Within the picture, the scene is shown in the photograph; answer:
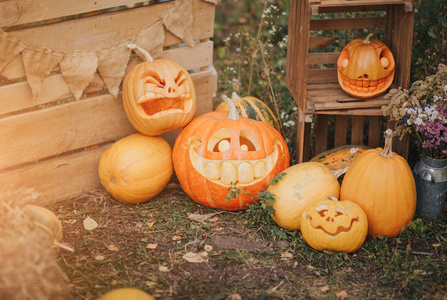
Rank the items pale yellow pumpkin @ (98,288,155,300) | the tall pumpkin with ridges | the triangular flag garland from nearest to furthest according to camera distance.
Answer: pale yellow pumpkin @ (98,288,155,300) < the triangular flag garland < the tall pumpkin with ridges

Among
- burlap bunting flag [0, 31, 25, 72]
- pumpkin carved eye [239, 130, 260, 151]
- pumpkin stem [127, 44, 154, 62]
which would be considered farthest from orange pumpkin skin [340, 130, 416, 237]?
burlap bunting flag [0, 31, 25, 72]

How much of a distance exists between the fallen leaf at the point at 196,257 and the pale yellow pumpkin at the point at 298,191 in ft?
1.98

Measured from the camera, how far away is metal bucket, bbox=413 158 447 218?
339 centimetres

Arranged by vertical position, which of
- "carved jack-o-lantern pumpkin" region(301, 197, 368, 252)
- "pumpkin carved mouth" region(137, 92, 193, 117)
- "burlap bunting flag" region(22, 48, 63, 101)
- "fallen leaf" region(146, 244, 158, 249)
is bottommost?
"fallen leaf" region(146, 244, 158, 249)

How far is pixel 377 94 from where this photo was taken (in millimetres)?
3650

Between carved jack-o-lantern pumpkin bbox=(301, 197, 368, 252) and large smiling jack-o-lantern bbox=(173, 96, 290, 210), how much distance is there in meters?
0.54

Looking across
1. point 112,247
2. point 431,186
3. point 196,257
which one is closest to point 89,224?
point 112,247

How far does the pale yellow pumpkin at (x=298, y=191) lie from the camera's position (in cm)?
327

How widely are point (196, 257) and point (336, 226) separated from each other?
0.91 meters

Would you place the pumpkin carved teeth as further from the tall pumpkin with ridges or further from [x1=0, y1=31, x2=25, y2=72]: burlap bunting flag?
[x1=0, y1=31, x2=25, y2=72]: burlap bunting flag

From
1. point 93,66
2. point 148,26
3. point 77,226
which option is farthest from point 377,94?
point 77,226

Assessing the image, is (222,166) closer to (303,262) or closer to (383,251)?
(303,262)

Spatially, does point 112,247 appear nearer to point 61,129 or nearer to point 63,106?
point 61,129

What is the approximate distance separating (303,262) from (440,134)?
131cm
